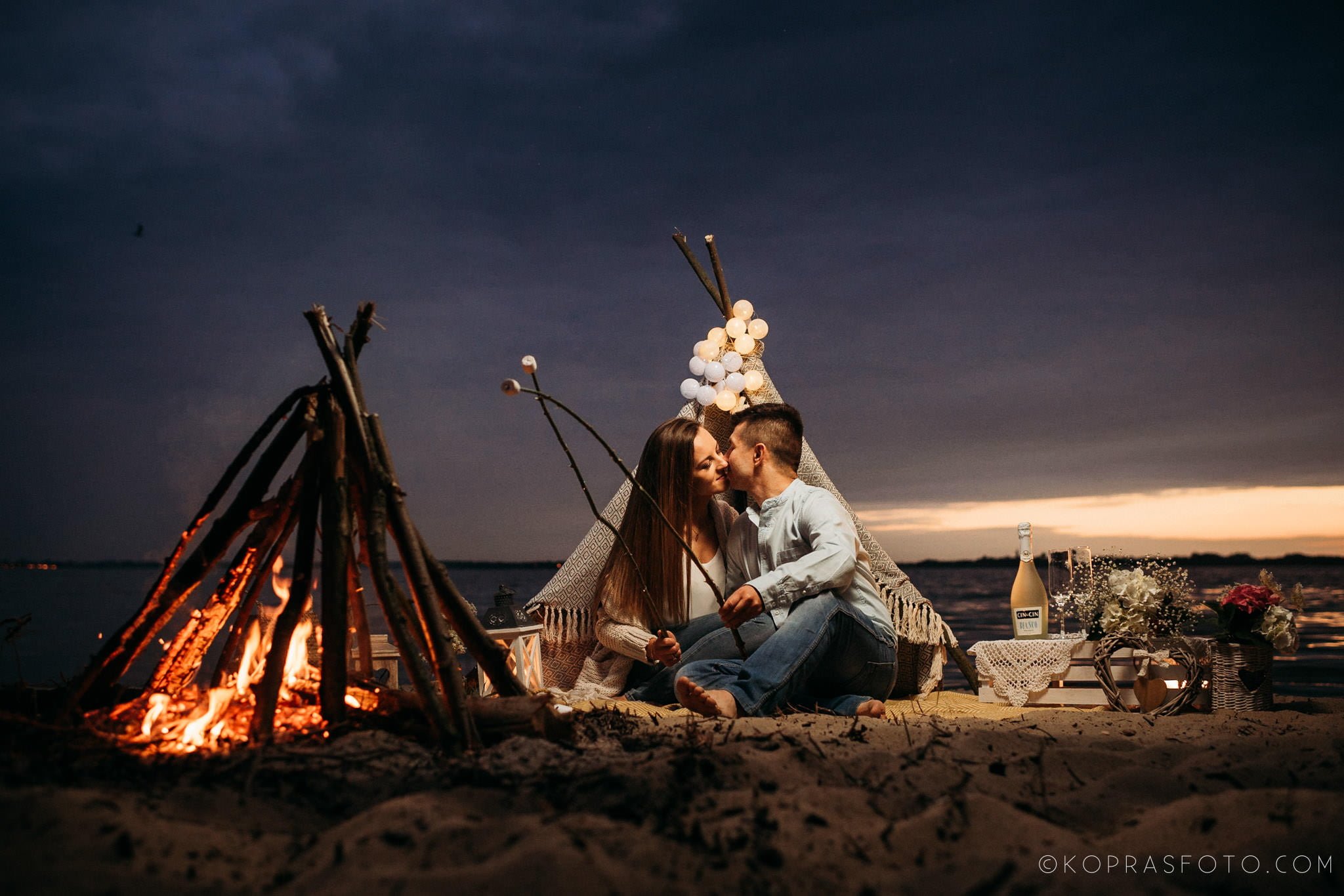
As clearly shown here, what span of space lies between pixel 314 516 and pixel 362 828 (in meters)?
1.11

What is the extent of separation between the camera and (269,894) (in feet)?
4.68

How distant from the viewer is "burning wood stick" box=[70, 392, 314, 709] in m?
2.42

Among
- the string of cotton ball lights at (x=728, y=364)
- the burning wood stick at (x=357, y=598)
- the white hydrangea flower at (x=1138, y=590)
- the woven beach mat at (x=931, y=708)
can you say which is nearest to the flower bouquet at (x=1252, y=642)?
the white hydrangea flower at (x=1138, y=590)

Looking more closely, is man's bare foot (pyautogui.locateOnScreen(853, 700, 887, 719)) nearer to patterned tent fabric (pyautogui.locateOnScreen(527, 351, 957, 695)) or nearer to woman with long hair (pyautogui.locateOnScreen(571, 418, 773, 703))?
woman with long hair (pyautogui.locateOnScreen(571, 418, 773, 703))

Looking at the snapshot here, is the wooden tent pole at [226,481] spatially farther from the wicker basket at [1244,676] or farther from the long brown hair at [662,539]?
the wicker basket at [1244,676]

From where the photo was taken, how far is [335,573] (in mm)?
2342

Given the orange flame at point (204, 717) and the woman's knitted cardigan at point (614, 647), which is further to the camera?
the woman's knitted cardigan at point (614, 647)

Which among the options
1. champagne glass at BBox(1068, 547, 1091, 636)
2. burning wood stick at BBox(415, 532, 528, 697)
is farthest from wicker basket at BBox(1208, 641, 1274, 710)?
burning wood stick at BBox(415, 532, 528, 697)

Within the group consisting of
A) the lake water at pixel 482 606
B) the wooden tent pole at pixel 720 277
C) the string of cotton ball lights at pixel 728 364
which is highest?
the wooden tent pole at pixel 720 277

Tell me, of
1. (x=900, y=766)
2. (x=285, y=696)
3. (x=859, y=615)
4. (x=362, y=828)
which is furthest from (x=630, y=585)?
(x=362, y=828)

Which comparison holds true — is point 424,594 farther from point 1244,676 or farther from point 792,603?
point 1244,676

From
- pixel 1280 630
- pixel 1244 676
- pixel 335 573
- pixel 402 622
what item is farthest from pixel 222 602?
pixel 1280 630

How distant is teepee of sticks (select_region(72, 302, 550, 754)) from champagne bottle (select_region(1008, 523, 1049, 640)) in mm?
2791

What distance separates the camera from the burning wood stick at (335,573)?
2303mm
